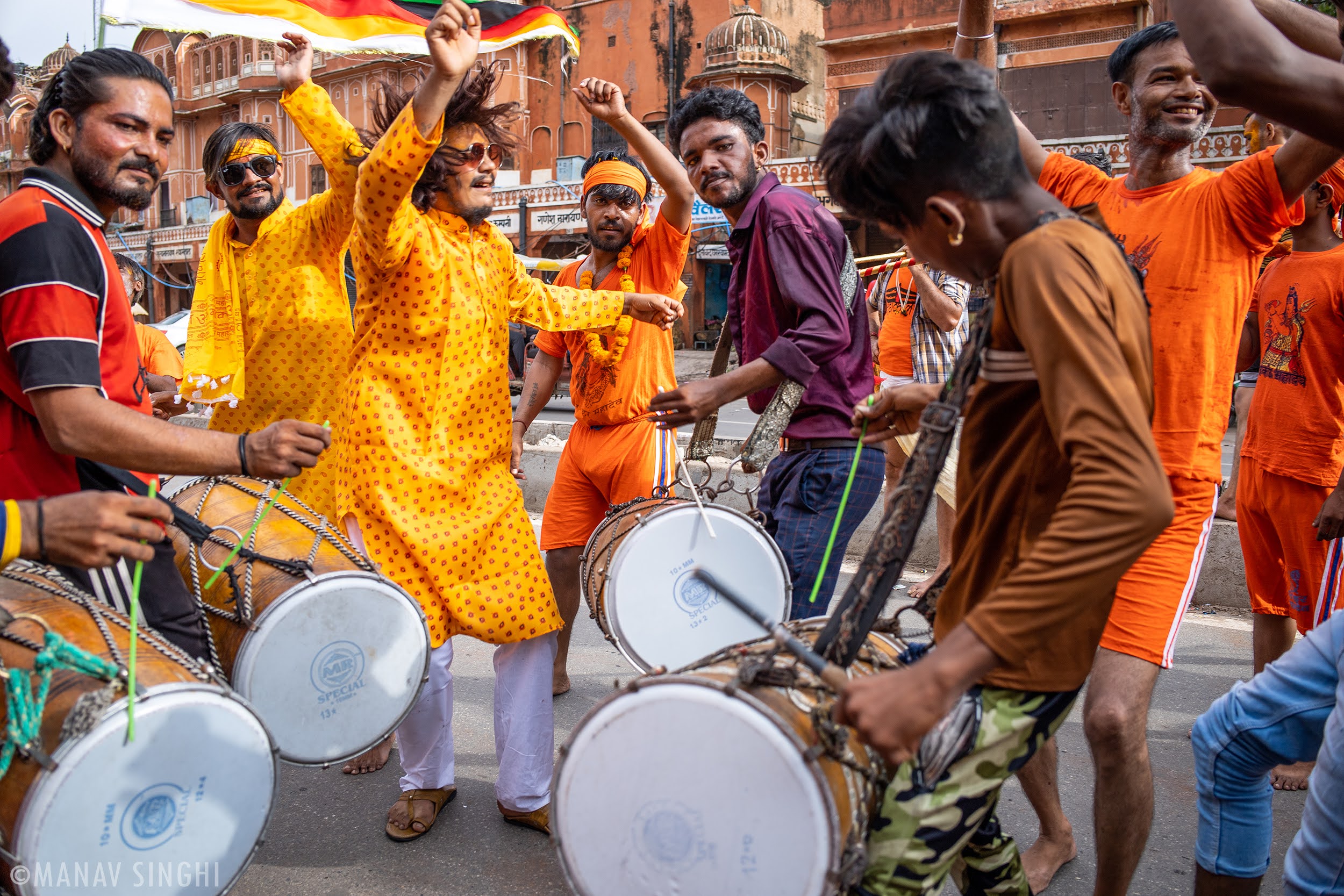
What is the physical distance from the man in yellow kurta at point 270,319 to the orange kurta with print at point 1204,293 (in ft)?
8.70

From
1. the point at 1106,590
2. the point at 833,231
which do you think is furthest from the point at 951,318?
the point at 1106,590

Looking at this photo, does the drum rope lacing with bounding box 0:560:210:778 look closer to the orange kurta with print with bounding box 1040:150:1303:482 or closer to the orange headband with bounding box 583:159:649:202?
the orange kurta with print with bounding box 1040:150:1303:482

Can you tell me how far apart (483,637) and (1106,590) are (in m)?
2.04

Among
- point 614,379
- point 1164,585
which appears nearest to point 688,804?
point 1164,585

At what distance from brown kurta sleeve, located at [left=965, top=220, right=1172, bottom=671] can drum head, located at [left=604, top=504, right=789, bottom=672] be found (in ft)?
4.57

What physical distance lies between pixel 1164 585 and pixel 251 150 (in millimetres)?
3585

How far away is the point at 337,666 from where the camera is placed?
2.46m

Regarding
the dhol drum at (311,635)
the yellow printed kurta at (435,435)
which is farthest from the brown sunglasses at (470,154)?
the dhol drum at (311,635)

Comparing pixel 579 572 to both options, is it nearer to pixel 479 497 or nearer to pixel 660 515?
pixel 479 497

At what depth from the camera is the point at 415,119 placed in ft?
8.51

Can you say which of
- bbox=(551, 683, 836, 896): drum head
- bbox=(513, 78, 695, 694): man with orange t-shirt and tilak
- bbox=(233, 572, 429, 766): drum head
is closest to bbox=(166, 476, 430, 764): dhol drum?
bbox=(233, 572, 429, 766): drum head

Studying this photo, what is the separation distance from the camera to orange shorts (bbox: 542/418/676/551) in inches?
150

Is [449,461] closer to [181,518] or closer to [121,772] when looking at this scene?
[181,518]

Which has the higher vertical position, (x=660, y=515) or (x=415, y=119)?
(x=415, y=119)
